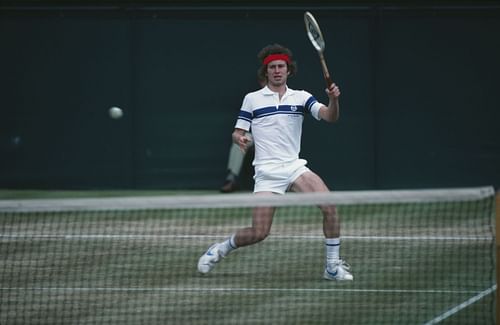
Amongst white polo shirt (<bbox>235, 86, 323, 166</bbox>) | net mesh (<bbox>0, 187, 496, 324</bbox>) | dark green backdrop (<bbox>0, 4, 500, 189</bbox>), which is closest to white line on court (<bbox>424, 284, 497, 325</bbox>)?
net mesh (<bbox>0, 187, 496, 324</bbox>)

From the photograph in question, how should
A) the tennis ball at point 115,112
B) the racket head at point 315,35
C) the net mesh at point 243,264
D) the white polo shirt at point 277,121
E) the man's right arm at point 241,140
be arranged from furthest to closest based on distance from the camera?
the tennis ball at point 115,112
the racket head at point 315,35
the white polo shirt at point 277,121
the man's right arm at point 241,140
the net mesh at point 243,264

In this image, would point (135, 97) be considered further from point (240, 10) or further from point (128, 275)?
point (128, 275)

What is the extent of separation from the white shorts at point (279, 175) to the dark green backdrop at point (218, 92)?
696 cm

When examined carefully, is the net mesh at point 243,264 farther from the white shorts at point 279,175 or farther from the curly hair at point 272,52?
the curly hair at point 272,52

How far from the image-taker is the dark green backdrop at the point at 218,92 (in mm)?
15180

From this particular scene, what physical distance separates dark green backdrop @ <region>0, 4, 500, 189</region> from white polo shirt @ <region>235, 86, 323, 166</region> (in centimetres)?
685

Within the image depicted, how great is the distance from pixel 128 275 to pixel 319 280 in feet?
4.62

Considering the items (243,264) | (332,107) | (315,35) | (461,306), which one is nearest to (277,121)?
(332,107)

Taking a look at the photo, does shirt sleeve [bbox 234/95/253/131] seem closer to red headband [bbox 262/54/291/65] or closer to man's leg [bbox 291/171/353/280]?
red headband [bbox 262/54/291/65]

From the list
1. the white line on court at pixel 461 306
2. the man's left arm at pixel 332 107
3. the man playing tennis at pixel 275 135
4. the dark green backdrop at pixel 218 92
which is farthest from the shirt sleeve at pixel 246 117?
the dark green backdrop at pixel 218 92

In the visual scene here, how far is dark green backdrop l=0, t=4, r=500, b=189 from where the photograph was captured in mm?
Result: 15180

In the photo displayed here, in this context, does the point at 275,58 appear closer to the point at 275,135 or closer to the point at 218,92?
the point at 275,135

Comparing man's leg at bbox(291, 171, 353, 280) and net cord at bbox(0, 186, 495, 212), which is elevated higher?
net cord at bbox(0, 186, 495, 212)

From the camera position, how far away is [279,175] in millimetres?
8297
